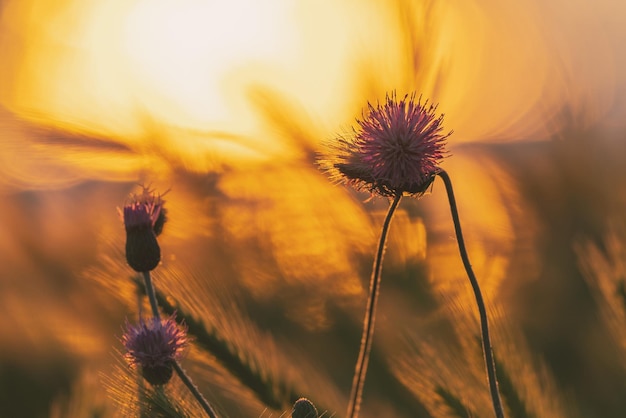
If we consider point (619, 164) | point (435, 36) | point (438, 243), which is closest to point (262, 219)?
point (438, 243)

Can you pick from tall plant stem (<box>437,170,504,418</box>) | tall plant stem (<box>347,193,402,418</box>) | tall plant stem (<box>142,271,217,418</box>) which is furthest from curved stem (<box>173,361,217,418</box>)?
tall plant stem (<box>437,170,504,418</box>)

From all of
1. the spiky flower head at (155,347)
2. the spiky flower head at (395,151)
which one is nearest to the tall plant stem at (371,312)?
the spiky flower head at (395,151)

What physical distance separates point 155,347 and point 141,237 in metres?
0.10

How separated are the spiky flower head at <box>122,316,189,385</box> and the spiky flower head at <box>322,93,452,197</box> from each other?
0.20 metres

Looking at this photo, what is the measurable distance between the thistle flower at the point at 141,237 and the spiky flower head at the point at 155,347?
0.05 m

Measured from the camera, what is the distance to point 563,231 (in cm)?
160

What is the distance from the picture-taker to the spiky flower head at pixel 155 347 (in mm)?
695

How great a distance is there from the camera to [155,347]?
70 cm

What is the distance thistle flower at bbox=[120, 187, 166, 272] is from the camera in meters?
0.73

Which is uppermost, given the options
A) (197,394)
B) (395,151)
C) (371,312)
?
(395,151)

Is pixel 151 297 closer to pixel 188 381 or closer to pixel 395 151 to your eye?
pixel 188 381

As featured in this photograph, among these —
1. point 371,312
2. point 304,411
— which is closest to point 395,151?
point 371,312

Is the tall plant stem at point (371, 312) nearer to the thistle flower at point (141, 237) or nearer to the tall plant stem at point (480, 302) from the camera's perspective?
the tall plant stem at point (480, 302)

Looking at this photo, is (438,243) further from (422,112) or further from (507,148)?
(422,112)
